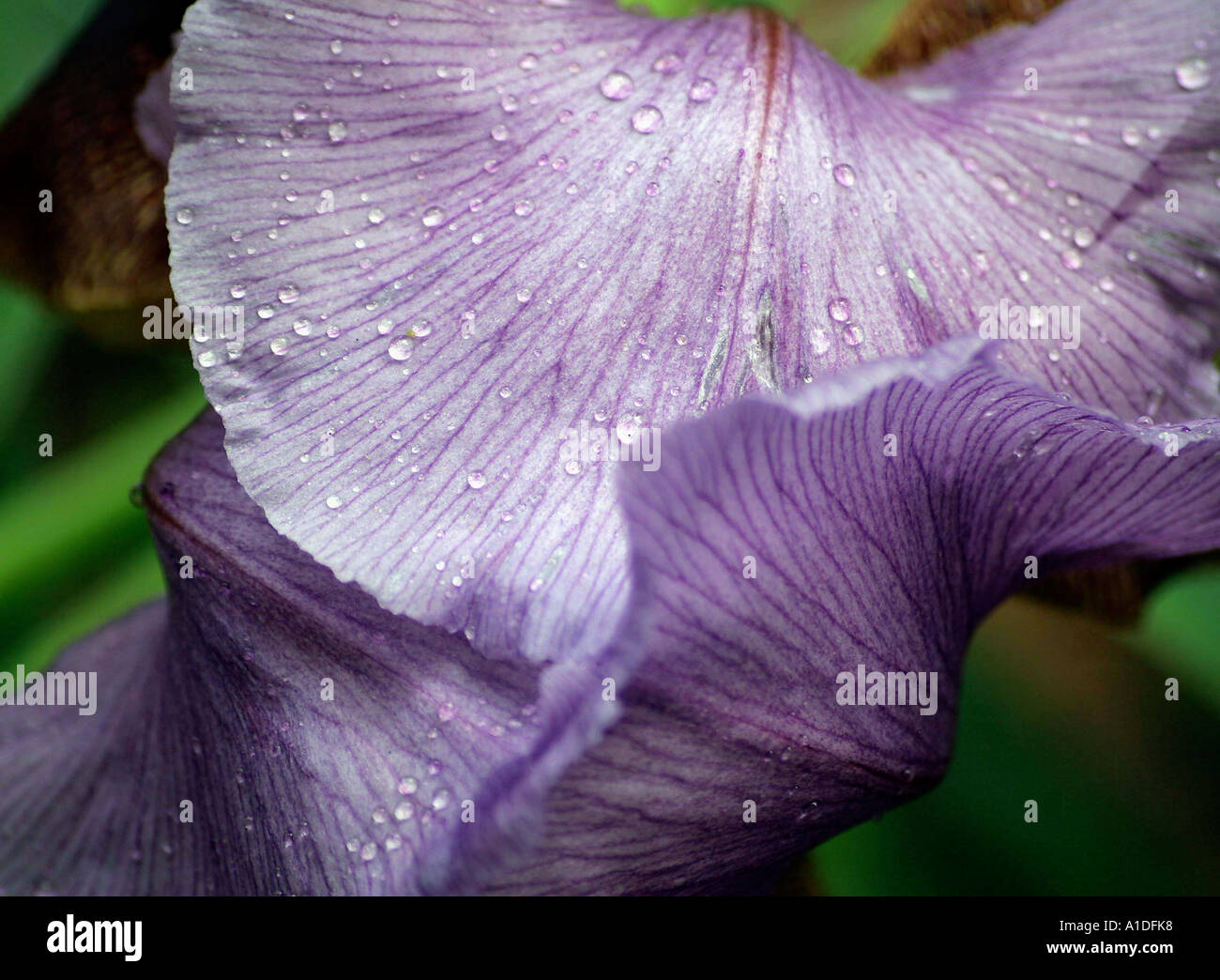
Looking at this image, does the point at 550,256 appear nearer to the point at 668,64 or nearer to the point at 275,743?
the point at 668,64

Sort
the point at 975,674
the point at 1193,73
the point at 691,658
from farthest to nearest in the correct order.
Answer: the point at 975,674, the point at 1193,73, the point at 691,658

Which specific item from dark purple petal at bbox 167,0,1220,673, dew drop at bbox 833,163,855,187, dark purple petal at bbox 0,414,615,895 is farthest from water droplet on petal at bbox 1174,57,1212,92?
dark purple petal at bbox 0,414,615,895

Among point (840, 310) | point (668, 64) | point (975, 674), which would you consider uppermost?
point (668, 64)

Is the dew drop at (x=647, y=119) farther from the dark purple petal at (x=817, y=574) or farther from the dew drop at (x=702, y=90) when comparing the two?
the dark purple petal at (x=817, y=574)

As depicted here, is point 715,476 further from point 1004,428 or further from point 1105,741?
A: point 1105,741

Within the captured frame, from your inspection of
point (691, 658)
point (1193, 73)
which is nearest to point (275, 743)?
point (691, 658)

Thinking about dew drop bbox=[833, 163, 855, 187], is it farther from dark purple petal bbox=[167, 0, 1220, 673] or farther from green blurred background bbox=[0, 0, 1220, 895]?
green blurred background bbox=[0, 0, 1220, 895]

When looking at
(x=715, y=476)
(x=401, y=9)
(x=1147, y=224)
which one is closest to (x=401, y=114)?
(x=401, y=9)
